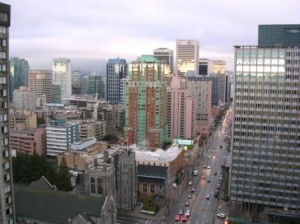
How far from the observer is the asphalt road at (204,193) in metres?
78.1

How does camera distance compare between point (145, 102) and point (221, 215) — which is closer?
point (221, 215)

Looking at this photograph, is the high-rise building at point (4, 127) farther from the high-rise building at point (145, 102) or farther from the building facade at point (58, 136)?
the high-rise building at point (145, 102)

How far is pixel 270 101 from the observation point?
78.8 metres

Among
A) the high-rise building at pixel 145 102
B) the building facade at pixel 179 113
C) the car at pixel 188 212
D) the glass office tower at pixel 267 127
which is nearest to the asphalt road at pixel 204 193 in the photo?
the car at pixel 188 212

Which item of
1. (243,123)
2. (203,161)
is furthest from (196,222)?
(203,161)

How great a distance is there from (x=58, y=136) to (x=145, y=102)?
3083 centimetres

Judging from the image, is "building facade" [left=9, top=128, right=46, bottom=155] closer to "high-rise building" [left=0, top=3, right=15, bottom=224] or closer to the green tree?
the green tree

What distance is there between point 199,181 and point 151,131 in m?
32.7

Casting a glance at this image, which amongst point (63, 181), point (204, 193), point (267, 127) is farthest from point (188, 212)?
point (63, 181)

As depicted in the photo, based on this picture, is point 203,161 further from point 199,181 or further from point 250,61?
point 250,61

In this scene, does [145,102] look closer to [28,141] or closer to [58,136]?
[58,136]

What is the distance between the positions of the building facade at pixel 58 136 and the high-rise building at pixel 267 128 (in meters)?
61.0

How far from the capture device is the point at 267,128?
79562 millimetres

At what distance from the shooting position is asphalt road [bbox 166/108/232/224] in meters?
78.1
